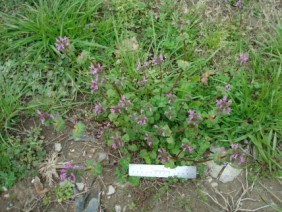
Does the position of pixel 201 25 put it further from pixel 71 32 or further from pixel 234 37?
pixel 71 32

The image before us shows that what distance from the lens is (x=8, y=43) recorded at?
3.46 metres

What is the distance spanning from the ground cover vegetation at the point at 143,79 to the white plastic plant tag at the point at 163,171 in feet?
0.21

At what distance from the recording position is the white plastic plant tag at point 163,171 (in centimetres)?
289

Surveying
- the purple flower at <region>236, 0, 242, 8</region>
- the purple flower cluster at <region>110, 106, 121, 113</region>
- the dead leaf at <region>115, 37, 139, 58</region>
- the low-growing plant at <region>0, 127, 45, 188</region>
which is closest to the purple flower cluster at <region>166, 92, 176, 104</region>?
the purple flower cluster at <region>110, 106, 121, 113</region>

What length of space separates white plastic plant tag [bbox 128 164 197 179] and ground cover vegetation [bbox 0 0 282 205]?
63 mm

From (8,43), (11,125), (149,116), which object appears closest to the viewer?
(149,116)

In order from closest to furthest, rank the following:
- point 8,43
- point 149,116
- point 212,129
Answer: point 149,116
point 212,129
point 8,43

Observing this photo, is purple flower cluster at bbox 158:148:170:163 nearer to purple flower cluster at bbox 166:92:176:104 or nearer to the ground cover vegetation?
the ground cover vegetation

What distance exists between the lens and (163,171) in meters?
2.90

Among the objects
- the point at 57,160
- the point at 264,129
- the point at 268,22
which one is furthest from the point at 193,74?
the point at 57,160

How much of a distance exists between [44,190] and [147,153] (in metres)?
1.02

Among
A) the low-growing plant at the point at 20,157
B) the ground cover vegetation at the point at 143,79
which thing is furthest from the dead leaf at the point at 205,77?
the low-growing plant at the point at 20,157

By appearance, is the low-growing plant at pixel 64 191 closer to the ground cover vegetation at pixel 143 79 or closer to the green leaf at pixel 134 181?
the ground cover vegetation at pixel 143 79

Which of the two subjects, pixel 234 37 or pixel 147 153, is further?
pixel 234 37
